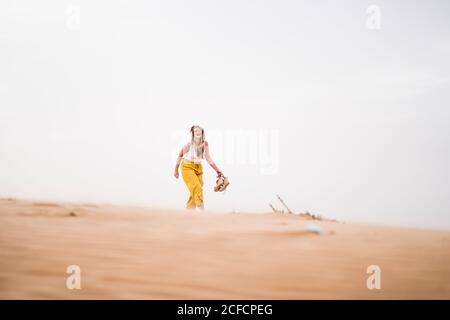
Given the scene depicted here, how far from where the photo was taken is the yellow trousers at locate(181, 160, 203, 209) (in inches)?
287

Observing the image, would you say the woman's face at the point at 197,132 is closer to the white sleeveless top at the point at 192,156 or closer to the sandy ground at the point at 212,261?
the white sleeveless top at the point at 192,156

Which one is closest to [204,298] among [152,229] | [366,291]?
[366,291]

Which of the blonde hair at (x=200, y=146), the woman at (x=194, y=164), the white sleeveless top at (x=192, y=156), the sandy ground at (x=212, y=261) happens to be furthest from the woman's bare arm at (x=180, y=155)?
the sandy ground at (x=212, y=261)

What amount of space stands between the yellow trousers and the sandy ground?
3.65 meters

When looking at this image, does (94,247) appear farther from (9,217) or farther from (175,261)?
(9,217)

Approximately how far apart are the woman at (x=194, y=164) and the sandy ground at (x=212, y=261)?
3.66 m

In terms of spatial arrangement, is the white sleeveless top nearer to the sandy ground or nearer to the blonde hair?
the blonde hair

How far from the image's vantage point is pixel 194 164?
744 cm

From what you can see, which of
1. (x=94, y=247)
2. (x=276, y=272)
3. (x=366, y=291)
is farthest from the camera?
(x=94, y=247)

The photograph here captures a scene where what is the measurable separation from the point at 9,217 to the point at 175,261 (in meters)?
2.55

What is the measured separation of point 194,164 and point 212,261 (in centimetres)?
514

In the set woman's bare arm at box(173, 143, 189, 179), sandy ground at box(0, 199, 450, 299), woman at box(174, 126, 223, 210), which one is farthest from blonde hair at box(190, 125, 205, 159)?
sandy ground at box(0, 199, 450, 299)

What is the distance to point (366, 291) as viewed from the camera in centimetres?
194

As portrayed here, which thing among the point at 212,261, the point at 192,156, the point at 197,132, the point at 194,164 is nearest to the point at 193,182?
the point at 194,164
